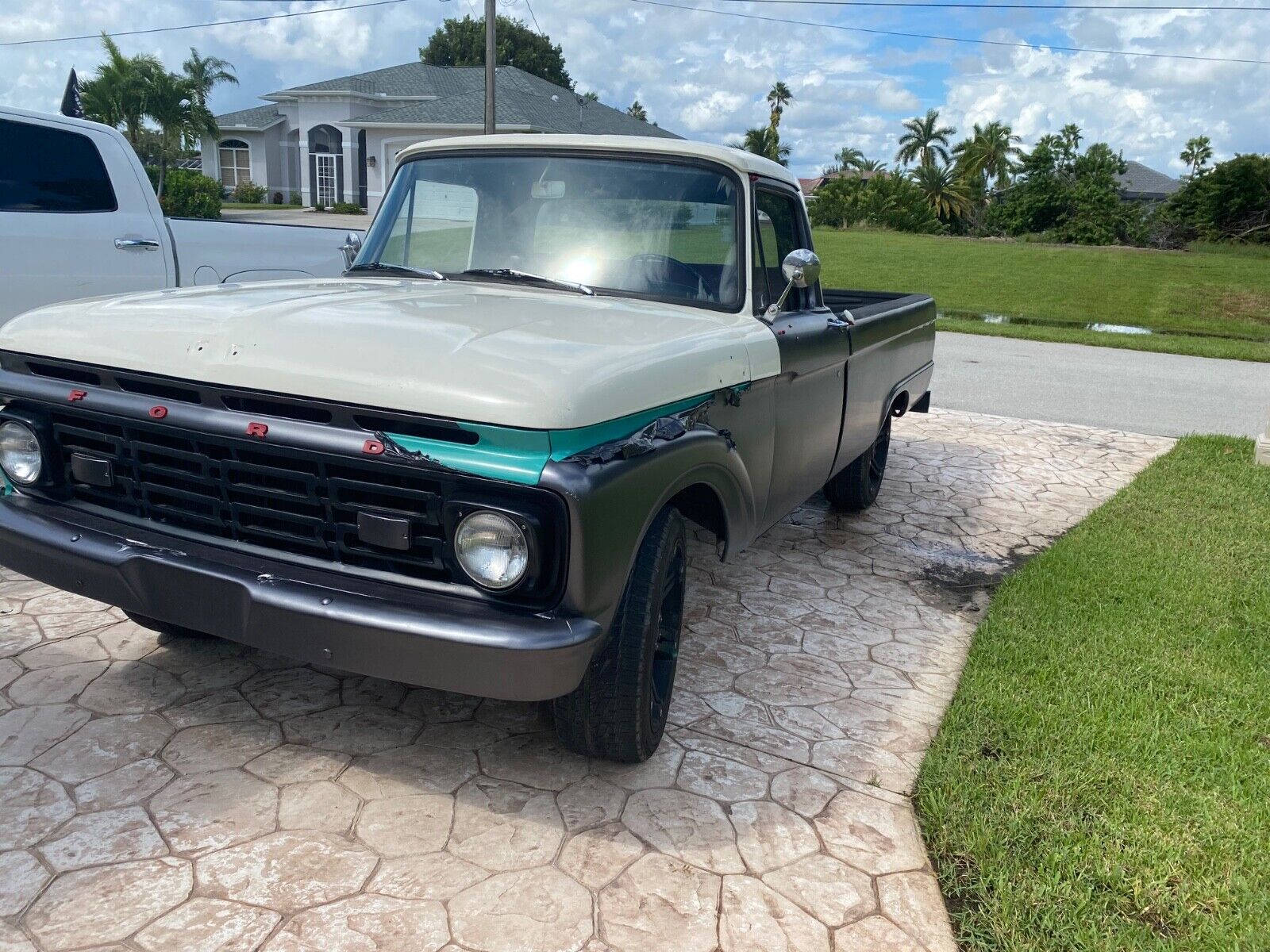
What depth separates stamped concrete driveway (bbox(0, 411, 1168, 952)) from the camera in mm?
2514

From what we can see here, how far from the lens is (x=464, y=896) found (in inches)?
102

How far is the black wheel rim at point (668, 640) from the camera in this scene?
325 cm

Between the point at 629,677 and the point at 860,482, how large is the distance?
3.50 m

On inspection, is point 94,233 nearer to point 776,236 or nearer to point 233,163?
point 776,236

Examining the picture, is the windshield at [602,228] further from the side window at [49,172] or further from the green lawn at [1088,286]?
the green lawn at [1088,286]

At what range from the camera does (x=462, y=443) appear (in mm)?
2459

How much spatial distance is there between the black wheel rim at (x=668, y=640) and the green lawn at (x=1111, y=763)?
2.76 ft

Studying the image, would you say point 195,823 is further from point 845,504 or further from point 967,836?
point 845,504

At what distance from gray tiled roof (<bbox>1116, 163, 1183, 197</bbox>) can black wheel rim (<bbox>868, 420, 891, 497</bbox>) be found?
273ft

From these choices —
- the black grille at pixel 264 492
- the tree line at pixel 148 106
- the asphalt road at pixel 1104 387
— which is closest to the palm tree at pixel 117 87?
the tree line at pixel 148 106

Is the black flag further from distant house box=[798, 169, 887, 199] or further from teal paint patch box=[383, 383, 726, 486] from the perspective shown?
distant house box=[798, 169, 887, 199]

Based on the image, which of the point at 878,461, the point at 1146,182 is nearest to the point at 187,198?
the point at 878,461

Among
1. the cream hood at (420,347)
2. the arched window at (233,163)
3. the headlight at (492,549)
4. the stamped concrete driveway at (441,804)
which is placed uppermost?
the arched window at (233,163)

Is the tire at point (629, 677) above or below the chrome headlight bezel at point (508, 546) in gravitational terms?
below
